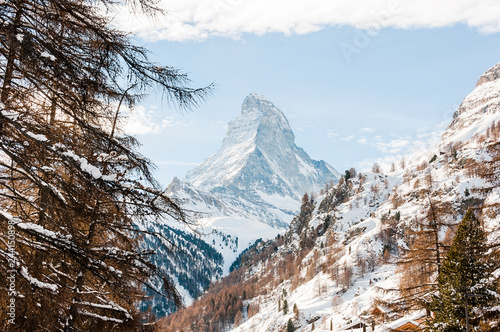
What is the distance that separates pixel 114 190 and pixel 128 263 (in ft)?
3.58

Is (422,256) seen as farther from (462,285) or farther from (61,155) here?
(61,155)

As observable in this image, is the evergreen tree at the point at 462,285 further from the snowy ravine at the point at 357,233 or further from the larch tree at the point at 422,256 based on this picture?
the snowy ravine at the point at 357,233

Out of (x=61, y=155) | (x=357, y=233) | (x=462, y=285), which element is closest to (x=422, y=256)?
(x=462, y=285)

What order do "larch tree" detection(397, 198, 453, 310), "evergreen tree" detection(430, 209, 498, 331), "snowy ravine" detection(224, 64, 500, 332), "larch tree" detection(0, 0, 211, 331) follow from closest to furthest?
"larch tree" detection(0, 0, 211, 331) < "larch tree" detection(397, 198, 453, 310) < "evergreen tree" detection(430, 209, 498, 331) < "snowy ravine" detection(224, 64, 500, 332)

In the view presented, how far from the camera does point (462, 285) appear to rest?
1628 cm

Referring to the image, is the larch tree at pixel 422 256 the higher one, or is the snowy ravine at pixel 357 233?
the snowy ravine at pixel 357 233

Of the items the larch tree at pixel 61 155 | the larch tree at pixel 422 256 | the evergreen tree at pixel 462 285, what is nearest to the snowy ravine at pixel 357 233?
the evergreen tree at pixel 462 285

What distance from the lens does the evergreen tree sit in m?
16.0

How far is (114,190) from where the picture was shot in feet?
13.7

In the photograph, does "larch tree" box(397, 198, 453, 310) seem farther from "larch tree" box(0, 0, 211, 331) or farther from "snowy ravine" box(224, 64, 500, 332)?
"snowy ravine" box(224, 64, 500, 332)

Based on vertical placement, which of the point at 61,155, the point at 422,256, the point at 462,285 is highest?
the point at 422,256

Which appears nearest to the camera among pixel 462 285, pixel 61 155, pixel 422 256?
pixel 61 155

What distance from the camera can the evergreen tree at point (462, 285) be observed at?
16.0 m

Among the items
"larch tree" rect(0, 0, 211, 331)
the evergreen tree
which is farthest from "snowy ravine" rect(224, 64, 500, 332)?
"larch tree" rect(0, 0, 211, 331)
